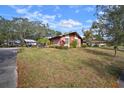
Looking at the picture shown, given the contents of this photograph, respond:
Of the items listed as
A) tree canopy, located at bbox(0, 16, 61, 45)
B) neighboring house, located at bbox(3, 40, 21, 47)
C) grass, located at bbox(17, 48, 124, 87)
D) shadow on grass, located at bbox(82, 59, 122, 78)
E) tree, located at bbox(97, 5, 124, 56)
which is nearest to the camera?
grass, located at bbox(17, 48, 124, 87)

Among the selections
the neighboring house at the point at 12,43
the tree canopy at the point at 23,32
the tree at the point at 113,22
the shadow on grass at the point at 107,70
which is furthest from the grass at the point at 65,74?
the neighboring house at the point at 12,43

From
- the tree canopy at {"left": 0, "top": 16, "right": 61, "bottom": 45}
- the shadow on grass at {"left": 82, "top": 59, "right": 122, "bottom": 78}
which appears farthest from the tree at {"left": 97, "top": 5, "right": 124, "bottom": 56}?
the tree canopy at {"left": 0, "top": 16, "right": 61, "bottom": 45}

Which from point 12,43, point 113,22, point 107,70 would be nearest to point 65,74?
point 107,70

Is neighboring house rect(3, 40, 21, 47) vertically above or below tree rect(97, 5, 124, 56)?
below

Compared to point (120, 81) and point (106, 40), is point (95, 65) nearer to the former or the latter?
point (120, 81)

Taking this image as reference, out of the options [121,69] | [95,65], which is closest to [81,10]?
[95,65]

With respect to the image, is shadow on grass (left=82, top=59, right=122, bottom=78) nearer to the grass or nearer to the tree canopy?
the grass

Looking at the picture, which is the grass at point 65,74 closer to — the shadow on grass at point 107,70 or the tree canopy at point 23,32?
the shadow on grass at point 107,70

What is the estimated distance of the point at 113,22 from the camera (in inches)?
430

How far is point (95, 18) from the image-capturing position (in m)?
11.2

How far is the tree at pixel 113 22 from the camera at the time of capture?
418 inches

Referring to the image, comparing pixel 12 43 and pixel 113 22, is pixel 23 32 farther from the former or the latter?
pixel 113 22

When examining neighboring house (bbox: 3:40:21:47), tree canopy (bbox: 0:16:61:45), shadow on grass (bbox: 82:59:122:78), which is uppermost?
tree canopy (bbox: 0:16:61:45)

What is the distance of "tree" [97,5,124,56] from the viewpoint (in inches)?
418
